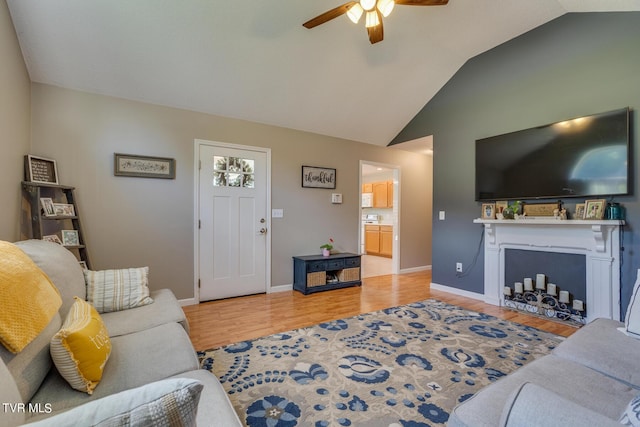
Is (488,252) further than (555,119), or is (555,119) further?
(488,252)

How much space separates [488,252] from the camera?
373 cm

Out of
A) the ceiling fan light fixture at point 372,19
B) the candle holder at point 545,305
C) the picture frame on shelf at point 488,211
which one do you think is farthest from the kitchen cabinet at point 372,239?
the ceiling fan light fixture at point 372,19

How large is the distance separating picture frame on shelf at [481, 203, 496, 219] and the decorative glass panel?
3.10m

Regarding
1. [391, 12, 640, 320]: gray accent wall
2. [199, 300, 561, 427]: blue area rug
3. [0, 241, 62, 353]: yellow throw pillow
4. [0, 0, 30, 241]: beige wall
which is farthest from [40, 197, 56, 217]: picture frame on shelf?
[391, 12, 640, 320]: gray accent wall

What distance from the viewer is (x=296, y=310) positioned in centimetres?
335

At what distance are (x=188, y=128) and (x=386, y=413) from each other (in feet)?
11.4

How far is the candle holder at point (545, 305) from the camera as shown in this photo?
9.75ft

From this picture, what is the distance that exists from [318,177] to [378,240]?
3.95 metres

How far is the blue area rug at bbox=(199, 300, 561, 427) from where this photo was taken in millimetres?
1614

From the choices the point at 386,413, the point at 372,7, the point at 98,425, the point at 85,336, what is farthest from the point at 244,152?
the point at 98,425

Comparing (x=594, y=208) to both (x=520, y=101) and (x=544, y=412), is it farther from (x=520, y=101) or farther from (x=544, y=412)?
(x=544, y=412)

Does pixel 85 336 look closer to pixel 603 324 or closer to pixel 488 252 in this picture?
pixel 603 324

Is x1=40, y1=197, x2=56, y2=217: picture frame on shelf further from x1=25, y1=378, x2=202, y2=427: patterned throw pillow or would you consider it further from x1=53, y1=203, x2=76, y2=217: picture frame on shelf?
x1=25, y1=378, x2=202, y2=427: patterned throw pillow

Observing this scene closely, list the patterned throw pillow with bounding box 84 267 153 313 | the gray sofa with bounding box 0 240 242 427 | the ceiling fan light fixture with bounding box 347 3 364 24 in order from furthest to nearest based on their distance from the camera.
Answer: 1. the ceiling fan light fixture with bounding box 347 3 364 24
2. the patterned throw pillow with bounding box 84 267 153 313
3. the gray sofa with bounding box 0 240 242 427
